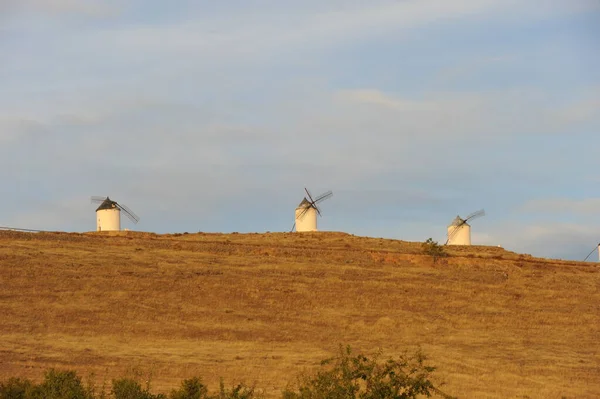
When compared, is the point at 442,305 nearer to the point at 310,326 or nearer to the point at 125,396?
the point at 310,326

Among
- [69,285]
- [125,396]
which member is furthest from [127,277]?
[125,396]

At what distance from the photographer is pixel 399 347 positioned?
39.2 metres

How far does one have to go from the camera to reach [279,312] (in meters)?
43.6

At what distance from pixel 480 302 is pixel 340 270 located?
8.16 m

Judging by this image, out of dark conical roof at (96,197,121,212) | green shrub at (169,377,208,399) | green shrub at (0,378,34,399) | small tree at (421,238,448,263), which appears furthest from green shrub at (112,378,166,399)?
dark conical roof at (96,197,121,212)

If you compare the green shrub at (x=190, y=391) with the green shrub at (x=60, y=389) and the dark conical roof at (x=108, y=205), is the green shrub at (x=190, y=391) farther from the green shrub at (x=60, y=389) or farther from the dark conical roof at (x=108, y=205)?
the dark conical roof at (x=108, y=205)

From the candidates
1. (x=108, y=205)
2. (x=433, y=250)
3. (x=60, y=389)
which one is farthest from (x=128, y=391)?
(x=108, y=205)

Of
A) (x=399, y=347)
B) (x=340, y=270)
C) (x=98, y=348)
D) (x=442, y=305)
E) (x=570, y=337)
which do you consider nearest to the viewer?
(x=98, y=348)

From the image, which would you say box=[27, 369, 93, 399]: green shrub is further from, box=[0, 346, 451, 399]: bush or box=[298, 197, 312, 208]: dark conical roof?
box=[298, 197, 312, 208]: dark conical roof

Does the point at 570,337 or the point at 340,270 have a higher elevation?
the point at 340,270

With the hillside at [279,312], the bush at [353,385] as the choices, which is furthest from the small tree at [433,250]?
the bush at [353,385]

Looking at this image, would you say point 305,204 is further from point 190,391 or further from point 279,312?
point 190,391

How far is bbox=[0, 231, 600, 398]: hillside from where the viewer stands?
34.2 m

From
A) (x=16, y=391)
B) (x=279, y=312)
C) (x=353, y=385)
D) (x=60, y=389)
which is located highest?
(x=279, y=312)
